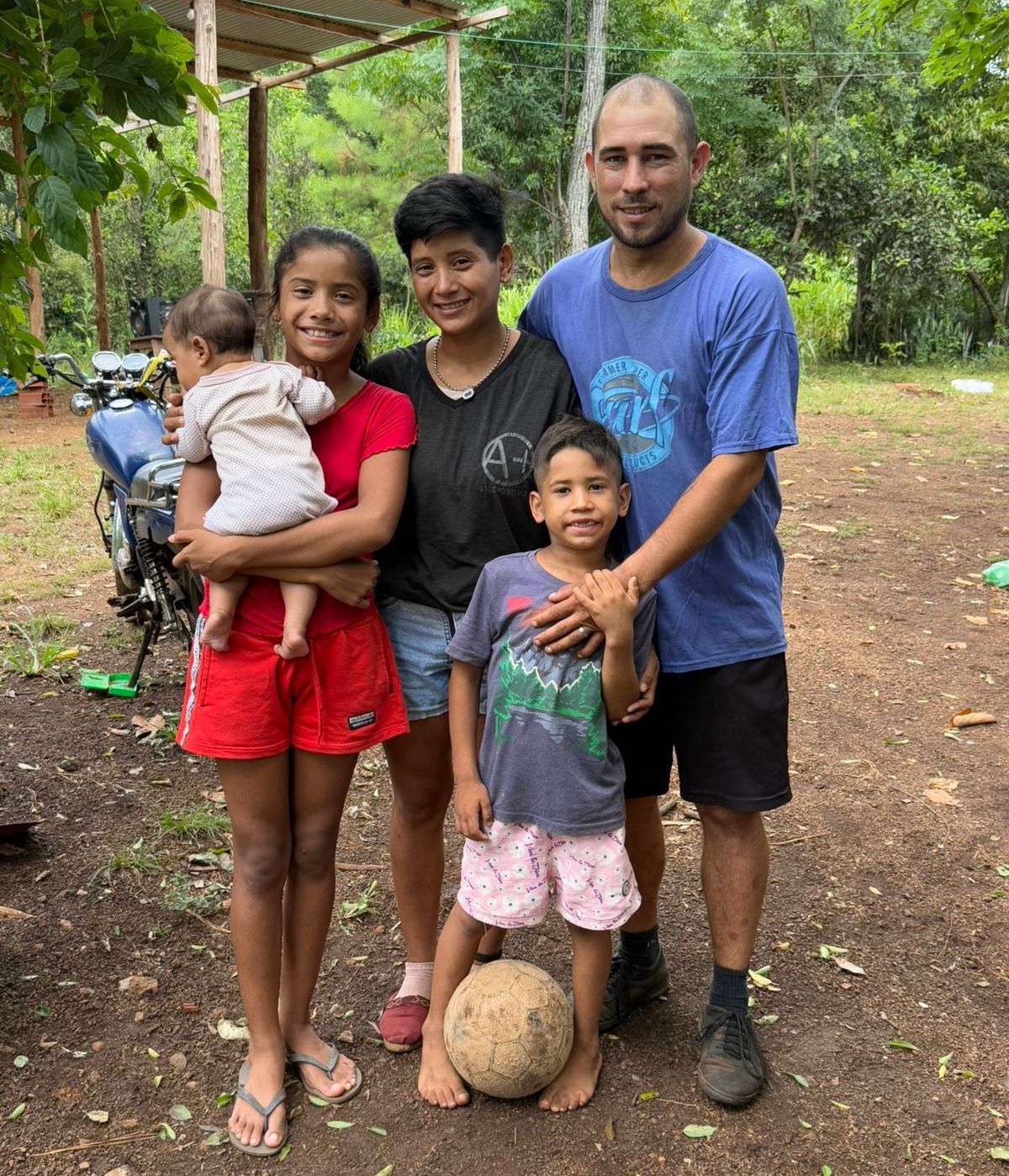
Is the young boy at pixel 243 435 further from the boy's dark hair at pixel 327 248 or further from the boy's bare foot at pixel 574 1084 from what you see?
the boy's bare foot at pixel 574 1084

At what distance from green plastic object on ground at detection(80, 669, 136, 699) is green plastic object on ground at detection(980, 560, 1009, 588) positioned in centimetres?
507

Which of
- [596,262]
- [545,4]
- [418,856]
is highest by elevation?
[545,4]

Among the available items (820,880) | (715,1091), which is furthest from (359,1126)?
(820,880)

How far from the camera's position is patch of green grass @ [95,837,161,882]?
362cm

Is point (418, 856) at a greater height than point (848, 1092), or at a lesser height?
greater

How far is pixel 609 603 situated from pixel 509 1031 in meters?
0.99

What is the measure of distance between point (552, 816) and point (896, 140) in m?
19.0

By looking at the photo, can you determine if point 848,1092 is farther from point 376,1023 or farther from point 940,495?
point 940,495

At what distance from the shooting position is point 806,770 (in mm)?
4492

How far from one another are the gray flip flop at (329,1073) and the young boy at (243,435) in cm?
102

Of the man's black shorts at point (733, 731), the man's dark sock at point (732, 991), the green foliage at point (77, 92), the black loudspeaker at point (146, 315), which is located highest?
the green foliage at point (77, 92)

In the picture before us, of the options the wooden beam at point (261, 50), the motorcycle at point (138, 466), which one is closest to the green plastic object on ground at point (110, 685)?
→ the motorcycle at point (138, 466)

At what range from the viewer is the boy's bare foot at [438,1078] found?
8.36ft

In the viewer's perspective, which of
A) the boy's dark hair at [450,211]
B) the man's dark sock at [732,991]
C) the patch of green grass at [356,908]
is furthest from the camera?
the patch of green grass at [356,908]
